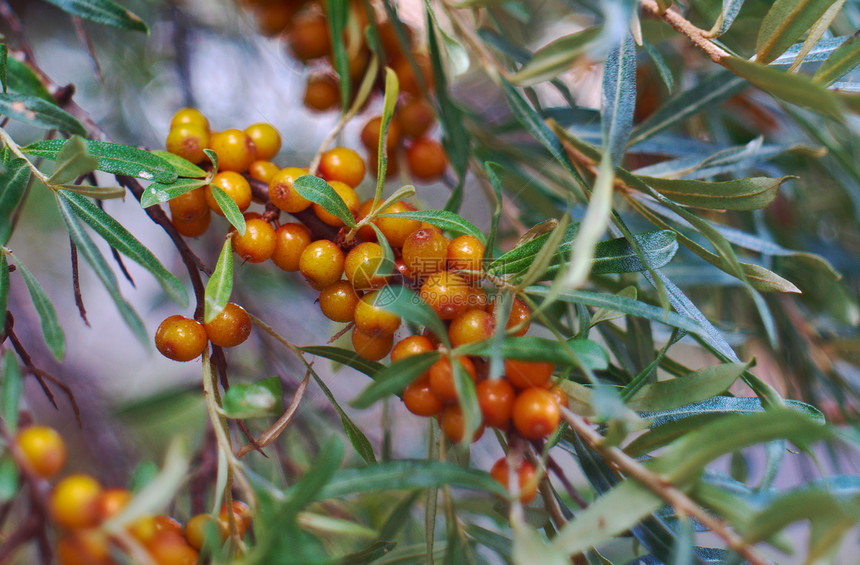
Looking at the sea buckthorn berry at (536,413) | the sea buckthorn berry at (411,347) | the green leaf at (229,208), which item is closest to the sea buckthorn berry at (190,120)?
the green leaf at (229,208)

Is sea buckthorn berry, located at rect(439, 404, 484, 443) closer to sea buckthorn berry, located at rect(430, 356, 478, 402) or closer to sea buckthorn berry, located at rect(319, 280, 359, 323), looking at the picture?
sea buckthorn berry, located at rect(430, 356, 478, 402)

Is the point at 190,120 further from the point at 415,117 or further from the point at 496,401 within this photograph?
the point at 496,401

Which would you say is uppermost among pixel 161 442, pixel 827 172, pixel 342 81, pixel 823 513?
pixel 827 172

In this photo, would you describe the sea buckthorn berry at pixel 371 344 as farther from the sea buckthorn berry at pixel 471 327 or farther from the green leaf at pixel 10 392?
the green leaf at pixel 10 392

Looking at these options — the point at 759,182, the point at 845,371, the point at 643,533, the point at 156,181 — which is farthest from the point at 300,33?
the point at 845,371

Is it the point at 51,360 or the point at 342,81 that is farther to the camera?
the point at 51,360

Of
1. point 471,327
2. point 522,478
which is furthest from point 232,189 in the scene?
point 522,478

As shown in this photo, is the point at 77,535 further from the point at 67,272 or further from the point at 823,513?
the point at 67,272

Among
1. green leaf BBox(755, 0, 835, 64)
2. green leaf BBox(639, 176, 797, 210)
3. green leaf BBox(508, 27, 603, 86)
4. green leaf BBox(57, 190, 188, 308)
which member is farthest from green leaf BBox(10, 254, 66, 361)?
green leaf BBox(755, 0, 835, 64)
